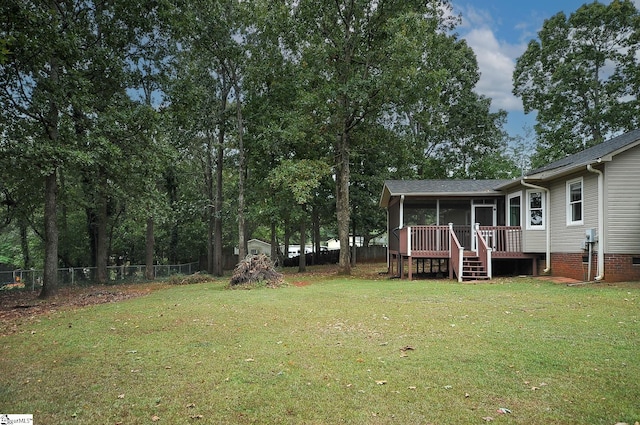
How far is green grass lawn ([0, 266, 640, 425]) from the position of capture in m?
3.64

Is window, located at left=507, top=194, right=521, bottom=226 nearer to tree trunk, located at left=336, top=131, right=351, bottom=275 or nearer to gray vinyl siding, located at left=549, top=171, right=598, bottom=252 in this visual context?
gray vinyl siding, located at left=549, top=171, right=598, bottom=252

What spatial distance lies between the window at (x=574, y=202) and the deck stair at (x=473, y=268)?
3.12 metres

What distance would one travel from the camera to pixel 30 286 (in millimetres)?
17375

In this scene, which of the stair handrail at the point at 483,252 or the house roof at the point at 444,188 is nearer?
the stair handrail at the point at 483,252

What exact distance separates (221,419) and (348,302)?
667 cm

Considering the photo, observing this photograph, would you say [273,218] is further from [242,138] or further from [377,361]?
[377,361]

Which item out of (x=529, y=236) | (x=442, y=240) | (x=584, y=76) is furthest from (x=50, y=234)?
(x=584, y=76)

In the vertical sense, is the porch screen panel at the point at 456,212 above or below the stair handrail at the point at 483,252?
above

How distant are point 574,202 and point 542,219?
1.66 meters

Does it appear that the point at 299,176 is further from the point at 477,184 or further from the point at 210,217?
the point at 210,217

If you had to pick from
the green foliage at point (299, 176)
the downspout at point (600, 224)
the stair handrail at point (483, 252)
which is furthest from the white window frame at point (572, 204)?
the green foliage at point (299, 176)

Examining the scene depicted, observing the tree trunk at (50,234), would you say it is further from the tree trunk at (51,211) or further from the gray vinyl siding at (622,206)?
the gray vinyl siding at (622,206)

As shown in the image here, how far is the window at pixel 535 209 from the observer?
50.0 ft

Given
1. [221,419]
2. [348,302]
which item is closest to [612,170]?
[348,302]
